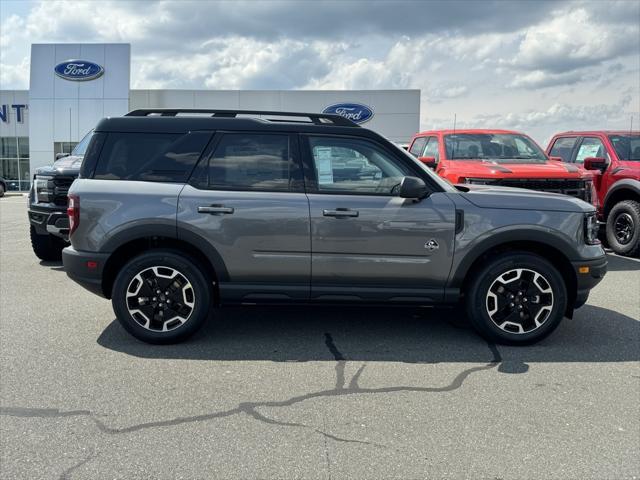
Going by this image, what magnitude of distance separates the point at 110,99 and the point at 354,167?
28687mm

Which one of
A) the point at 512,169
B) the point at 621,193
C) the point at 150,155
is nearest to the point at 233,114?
the point at 150,155

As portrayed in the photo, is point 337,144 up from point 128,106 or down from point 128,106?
down

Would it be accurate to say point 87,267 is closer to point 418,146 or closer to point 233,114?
point 233,114

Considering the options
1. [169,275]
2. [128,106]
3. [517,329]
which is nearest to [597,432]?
[517,329]

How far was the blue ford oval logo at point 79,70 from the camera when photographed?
30.0 meters

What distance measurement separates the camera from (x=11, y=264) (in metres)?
8.40

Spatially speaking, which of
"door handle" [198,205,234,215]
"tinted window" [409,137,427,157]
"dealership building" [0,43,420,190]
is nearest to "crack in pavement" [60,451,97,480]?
"door handle" [198,205,234,215]

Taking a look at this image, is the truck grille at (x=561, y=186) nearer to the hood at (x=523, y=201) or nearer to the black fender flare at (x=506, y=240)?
the hood at (x=523, y=201)

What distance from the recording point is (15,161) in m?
37.1

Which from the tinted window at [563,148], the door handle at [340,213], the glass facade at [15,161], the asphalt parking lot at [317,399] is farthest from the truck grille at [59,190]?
the glass facade at [15,161]

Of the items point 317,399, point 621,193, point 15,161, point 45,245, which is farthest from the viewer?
point 15,161

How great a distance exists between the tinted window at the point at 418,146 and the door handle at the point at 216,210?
245 inches

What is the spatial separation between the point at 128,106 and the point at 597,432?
30876 mm

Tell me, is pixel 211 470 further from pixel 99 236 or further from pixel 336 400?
pixel 99 236
